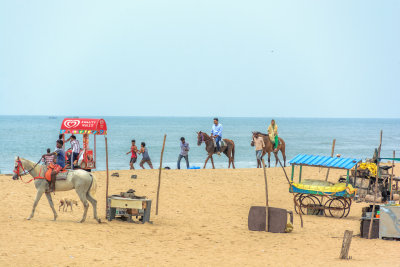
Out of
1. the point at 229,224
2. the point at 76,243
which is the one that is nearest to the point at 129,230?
the point at 76,243

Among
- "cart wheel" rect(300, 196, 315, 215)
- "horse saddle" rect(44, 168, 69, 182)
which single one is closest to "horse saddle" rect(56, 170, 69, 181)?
"horse saddle" rect(44, 168, 69, 182)

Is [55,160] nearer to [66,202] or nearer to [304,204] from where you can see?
[66,202]

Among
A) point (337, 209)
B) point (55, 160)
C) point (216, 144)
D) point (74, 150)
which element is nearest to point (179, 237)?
point (55, 160)

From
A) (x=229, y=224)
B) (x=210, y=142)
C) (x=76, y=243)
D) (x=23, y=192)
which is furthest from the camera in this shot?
(x=210, y=142)

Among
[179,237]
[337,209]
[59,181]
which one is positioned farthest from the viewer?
[337,209]

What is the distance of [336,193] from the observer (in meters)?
17.9

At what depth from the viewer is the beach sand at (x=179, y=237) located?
12.4m

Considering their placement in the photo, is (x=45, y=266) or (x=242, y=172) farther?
(x=242, y=172)

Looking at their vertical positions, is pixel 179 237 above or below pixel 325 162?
below

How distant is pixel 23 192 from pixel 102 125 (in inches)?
144

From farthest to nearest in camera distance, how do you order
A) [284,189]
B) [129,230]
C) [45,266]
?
[284,189] → [129,230] → [45,266]

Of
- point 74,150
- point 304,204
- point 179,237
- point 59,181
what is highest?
point 74,150

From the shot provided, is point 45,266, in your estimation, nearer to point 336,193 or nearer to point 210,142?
point 336,193

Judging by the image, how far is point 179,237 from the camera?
48.8ft
